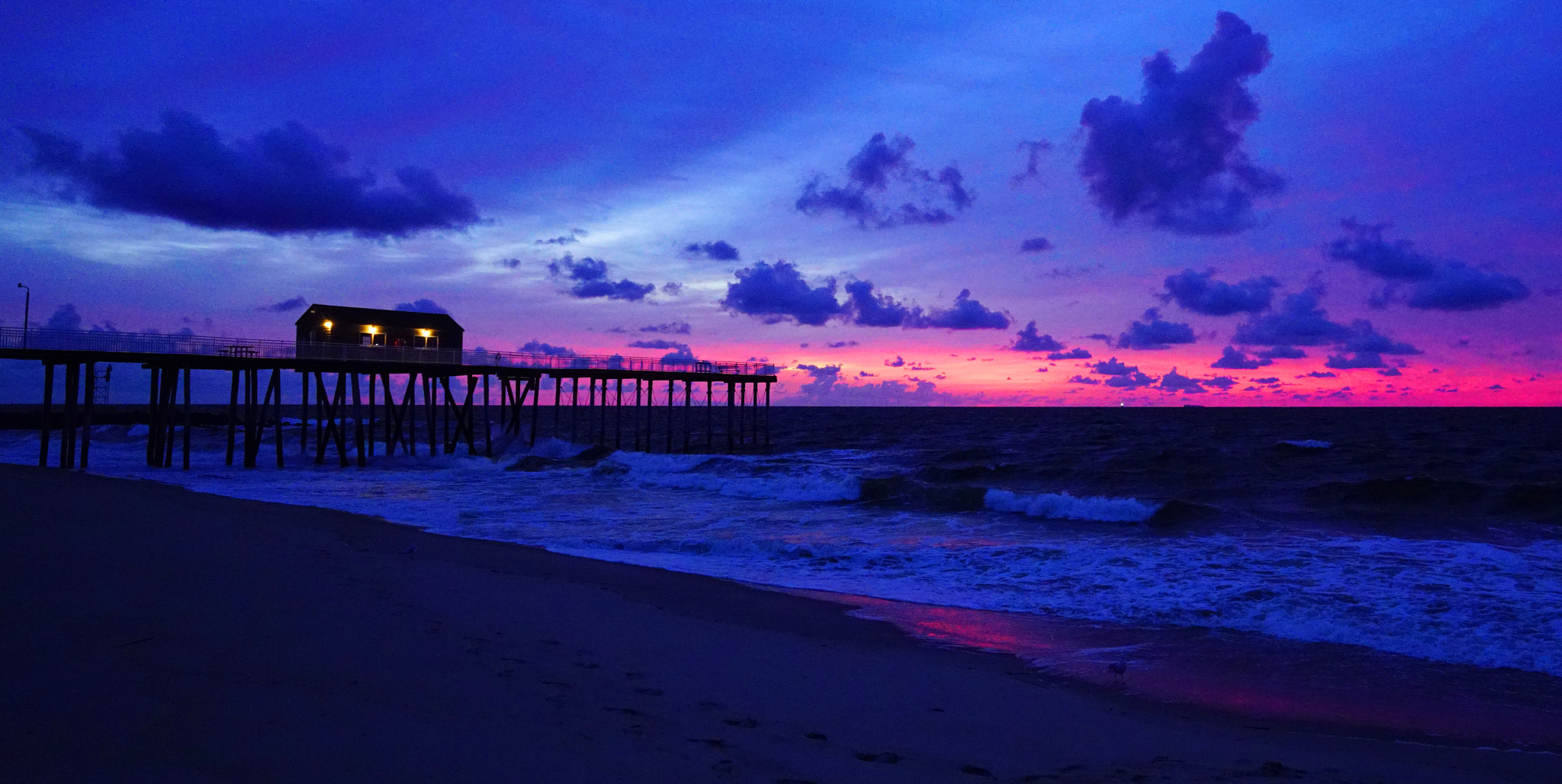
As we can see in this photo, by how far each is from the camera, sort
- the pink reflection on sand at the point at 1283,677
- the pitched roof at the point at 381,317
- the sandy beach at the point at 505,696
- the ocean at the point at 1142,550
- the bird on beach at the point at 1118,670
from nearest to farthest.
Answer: the sandy beach at the point at 505,696 → the pink reflection on sand at the point at 1283,677 → the bird on beach at the point at 1118,670 → the ocean at the point at 1142,550 → the pitched roof at the point at 381,317

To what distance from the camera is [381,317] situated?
37.9 metres

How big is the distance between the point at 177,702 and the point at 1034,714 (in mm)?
5213

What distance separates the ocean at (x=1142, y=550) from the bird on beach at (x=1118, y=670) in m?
0.04

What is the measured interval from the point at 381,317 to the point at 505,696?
121 ft

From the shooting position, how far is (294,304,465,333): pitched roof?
36.4m

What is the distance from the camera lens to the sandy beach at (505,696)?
3986 mm

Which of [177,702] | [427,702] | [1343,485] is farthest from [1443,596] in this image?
[1343,485]

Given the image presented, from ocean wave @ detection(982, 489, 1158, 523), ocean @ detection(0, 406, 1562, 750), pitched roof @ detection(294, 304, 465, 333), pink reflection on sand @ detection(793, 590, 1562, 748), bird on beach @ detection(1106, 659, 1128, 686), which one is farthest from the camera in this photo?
pitched roof @ detection(294, 304, 465, 333)

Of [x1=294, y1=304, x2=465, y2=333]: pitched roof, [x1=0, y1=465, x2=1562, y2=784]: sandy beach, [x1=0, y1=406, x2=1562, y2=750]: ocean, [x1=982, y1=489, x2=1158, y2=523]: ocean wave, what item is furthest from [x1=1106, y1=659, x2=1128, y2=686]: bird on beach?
[x1=294, y1=304, x2=465, y2=333]: pitched roof

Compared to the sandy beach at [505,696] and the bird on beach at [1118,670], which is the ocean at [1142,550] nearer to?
the bird on beach at [1118,670]

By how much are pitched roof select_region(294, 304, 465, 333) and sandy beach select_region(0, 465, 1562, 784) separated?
2964 centimetres

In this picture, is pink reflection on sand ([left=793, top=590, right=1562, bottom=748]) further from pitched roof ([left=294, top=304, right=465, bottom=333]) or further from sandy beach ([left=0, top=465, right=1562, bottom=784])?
pitched roof ([left=294, top=304, right=465, bottom=333])

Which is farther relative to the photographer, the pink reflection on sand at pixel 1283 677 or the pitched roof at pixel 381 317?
the pitched roof at pixel 381 317

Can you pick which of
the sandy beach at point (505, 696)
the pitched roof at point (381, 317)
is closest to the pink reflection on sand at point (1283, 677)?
the sandy beach at point (505, 696)
